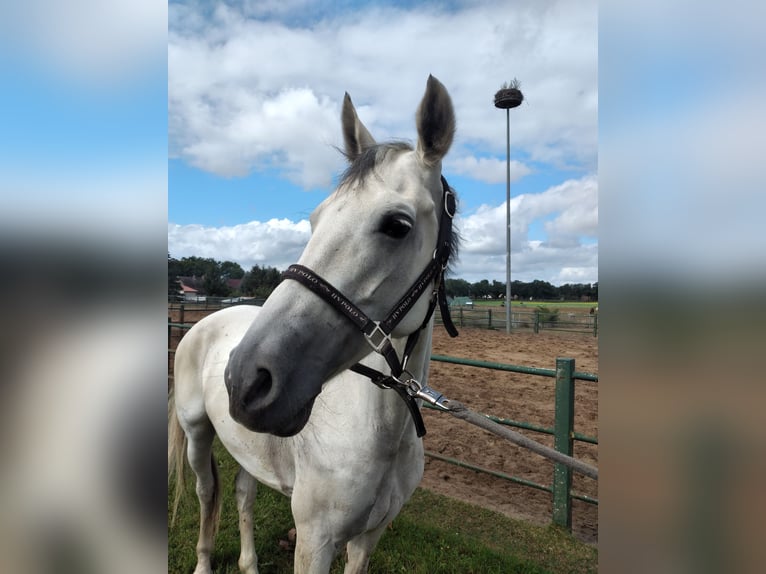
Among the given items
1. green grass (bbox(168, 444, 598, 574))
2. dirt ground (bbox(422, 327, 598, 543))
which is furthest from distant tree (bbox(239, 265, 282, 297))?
dirt ground (bbox(422, 327, 598, 543))

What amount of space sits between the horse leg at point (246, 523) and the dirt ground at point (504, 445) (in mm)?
2051

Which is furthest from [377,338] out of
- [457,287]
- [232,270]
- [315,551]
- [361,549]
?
[232,270]

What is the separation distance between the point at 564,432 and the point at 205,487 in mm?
2910

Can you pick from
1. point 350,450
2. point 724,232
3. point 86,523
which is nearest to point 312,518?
point 350,450

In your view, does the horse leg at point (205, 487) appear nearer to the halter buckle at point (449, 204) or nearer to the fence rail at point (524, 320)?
the halter buckle at point (449, 204)

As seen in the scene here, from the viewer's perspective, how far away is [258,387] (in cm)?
124

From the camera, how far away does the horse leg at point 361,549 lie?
2.21 meters

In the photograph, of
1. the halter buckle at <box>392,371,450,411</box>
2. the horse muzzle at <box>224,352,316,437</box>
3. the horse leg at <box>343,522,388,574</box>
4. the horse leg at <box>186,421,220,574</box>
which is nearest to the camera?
the horse muzzle at <box>224,352,316,437</box>

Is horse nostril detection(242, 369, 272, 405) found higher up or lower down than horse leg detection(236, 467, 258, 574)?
higher up

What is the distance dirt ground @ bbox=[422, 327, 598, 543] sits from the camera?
4.29 m

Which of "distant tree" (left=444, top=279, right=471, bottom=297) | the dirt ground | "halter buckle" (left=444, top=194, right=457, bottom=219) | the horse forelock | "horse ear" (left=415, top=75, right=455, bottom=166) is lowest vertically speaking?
the dirt ground

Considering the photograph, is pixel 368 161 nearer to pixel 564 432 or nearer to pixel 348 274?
pixel 348 274

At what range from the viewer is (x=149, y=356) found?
0.69 meters

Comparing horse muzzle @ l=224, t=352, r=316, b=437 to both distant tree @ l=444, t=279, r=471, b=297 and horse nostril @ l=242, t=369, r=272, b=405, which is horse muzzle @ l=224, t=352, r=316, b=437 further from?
distant tree @ l=444, t=279, r=471, b=297
